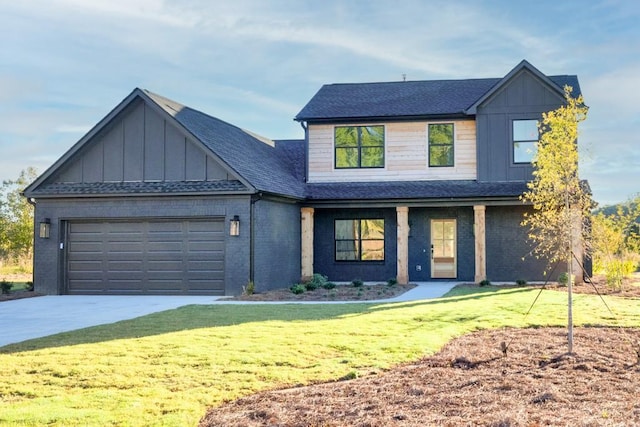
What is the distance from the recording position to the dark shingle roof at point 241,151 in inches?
698

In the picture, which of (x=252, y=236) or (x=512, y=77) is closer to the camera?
(x=252, y=236)

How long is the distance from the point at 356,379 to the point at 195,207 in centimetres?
1119

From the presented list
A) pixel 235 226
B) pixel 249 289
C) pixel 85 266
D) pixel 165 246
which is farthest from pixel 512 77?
pixel 85 266

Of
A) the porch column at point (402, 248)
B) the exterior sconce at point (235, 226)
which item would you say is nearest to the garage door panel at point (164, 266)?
the exterior sconce at point (235, 226)

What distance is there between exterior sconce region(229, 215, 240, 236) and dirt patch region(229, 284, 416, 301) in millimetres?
1675

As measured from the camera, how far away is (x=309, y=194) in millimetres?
20797

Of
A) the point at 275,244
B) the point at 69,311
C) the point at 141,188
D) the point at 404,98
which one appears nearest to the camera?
the point at 69,311

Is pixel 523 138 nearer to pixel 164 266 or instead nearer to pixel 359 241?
pixel 359 241

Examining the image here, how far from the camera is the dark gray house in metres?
17.7

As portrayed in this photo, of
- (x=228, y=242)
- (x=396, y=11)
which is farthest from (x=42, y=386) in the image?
(x=396, y=11)

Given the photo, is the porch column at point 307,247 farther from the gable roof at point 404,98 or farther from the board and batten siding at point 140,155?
the board and batten siding at point 140,155

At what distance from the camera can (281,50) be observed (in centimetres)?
2248

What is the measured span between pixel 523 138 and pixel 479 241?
143 inches

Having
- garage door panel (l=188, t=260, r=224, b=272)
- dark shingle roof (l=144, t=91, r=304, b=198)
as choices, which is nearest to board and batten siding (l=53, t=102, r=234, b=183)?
dark shingle roof (l=144, t=91, r=304, b=198)
